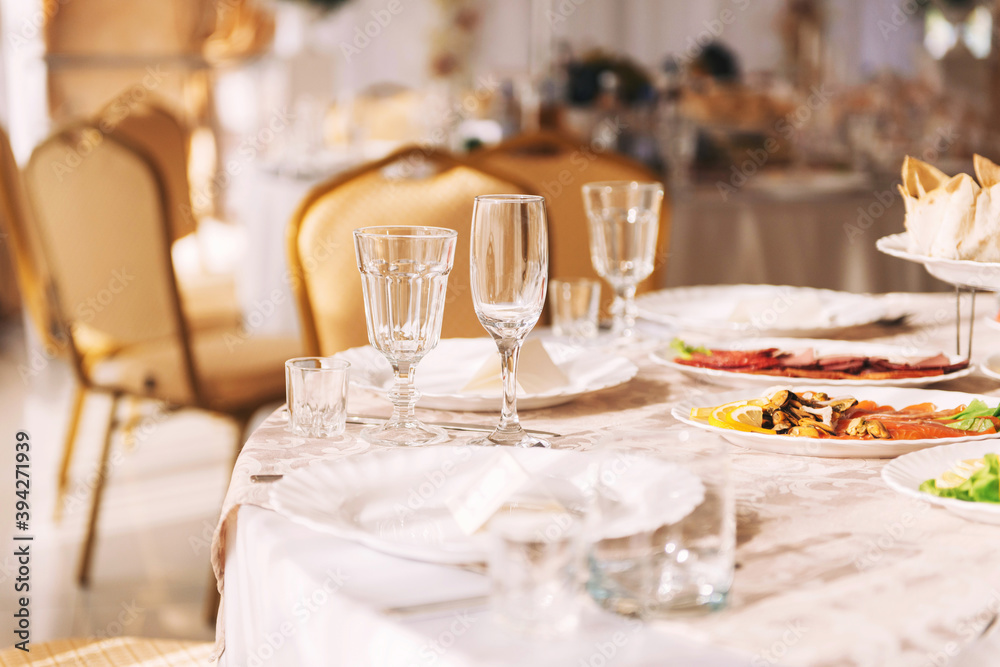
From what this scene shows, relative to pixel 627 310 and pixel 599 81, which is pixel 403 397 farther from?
pixel 599 81

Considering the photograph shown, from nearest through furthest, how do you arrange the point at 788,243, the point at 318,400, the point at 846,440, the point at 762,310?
the point at 846,440 < the point at 318,400 < the point at 762,310 < the point at 788,243

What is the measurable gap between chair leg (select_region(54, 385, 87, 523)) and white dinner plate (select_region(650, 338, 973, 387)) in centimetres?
159

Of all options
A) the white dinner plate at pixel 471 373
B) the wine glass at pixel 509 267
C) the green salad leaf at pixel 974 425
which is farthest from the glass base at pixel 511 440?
the green salad leaf at pixel 974 425

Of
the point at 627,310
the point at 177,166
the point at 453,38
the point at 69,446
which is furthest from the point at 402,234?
the point at 453,38

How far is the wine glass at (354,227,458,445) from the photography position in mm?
834

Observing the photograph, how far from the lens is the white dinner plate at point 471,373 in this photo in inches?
37.2

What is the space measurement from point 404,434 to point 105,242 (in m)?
1.66

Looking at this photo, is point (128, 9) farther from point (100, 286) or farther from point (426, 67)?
point (100, 286)

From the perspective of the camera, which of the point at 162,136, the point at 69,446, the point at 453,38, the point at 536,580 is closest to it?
the point at 536,580

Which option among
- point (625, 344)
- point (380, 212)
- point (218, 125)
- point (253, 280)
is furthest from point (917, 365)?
point (218, 125)

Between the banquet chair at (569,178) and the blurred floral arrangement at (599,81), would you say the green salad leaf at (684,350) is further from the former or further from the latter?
the blurred floral arrangement at (599,81)

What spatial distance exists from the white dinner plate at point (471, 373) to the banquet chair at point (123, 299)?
1106mm

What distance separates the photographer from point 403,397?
87 cm

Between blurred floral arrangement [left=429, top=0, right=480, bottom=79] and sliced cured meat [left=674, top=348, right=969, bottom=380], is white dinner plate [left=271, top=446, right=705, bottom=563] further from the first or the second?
blurred floral arrangement [left=429, top=0, right=480, bottom=79]
